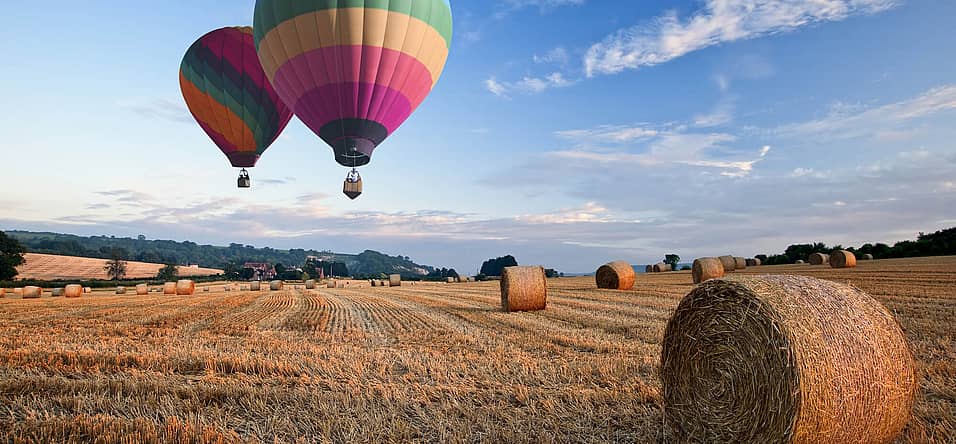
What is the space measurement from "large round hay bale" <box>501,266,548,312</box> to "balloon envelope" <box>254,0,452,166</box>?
31.4 feet

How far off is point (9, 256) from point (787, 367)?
6604 cm

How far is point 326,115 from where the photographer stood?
20250 mm

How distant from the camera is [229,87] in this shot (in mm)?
24844

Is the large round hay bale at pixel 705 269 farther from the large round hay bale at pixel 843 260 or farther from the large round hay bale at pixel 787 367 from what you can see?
the large round hay bale at pixel 787 367

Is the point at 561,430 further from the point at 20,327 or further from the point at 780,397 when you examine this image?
the point at 20,327

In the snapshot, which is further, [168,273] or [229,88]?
[168,273]

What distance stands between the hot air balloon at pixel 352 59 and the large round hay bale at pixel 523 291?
956 centimetres

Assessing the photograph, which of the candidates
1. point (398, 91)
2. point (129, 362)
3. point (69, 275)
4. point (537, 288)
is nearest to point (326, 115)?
point (398, 91)

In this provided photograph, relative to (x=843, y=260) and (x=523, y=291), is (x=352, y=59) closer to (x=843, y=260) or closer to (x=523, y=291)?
(x=523, y=291)

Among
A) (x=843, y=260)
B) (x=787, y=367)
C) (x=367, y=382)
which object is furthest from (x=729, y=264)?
(x=787, y=367)

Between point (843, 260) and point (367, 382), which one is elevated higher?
point (843, 260)

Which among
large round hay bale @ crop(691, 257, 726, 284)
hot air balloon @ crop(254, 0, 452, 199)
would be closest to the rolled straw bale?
large round hay bale @ crop(691, 257, 726, 284)

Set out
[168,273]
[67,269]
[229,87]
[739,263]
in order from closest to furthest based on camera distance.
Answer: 1. [229,87]
2. [739,263]
3. [67,269]
4. [168,273]

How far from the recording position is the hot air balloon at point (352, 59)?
18.1 meters
